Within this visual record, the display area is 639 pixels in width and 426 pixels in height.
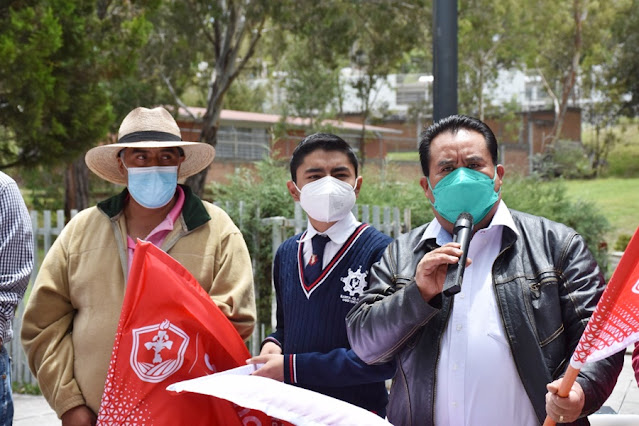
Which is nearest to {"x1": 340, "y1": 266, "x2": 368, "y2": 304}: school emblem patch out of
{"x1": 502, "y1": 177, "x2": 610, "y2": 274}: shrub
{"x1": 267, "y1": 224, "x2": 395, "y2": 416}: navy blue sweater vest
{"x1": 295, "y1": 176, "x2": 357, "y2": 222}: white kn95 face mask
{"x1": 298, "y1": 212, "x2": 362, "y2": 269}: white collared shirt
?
{"x1": 267, "y1": 224, "x2": 395, "y2": 416}: navy blue sweater vest

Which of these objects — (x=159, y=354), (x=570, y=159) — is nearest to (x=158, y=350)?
(x=159, y=354)

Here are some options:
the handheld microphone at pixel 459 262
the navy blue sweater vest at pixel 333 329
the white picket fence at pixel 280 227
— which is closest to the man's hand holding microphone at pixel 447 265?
the handheld microphone at pixel 459 262

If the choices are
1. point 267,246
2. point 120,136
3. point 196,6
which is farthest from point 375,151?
point 120,136

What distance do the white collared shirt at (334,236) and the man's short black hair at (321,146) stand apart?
0.25 meters

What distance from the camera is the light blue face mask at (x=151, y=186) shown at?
3.29 metres

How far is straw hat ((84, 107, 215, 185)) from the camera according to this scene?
3.40 m

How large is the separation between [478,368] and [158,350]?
1.14m

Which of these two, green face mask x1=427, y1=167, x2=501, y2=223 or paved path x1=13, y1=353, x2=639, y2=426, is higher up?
green face mask x1=427, y1=167, x2=501, y2=223

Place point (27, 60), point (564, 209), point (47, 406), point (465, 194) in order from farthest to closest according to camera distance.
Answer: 1. point (27, 60)
2. point (564, 209)
3. point (47, 406)
4. point (465, 194)

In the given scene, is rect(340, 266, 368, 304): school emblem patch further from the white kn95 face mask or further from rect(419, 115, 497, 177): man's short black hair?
rect(419, 115, 497, 177): man's short black hair

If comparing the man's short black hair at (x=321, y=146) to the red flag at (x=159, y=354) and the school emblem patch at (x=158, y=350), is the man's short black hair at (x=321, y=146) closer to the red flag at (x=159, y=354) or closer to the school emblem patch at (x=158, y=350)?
the red flag at (x=159, y=354)

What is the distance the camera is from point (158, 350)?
2854 millimetres

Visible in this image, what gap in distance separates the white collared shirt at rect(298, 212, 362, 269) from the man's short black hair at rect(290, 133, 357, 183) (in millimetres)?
248

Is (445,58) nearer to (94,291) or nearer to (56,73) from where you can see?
(94,291)
